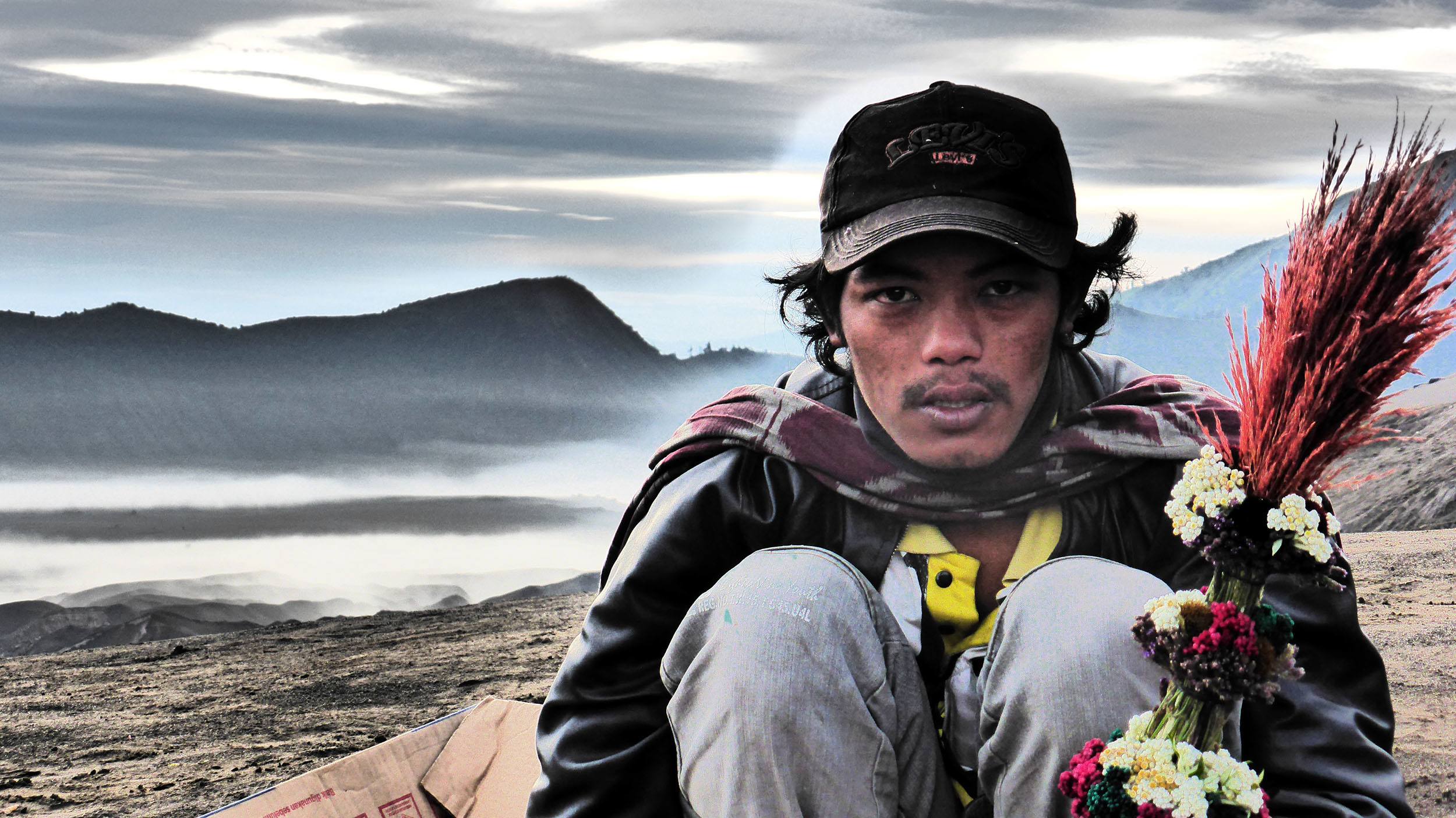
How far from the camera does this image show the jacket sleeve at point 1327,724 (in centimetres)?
153

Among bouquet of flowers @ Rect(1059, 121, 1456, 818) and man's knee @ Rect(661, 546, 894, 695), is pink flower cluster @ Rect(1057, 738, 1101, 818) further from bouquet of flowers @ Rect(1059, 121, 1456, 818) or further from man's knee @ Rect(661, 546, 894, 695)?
man's knee @ Rect(661, 546, 894, 695)

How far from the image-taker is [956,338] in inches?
64.9

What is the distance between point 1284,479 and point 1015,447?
47 centimetres

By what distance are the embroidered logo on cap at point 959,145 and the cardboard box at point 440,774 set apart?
54.5 inches

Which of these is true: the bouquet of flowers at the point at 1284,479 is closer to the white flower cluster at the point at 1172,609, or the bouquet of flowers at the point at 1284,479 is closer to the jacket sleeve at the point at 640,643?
the white flower cluster at the point at 1172,609

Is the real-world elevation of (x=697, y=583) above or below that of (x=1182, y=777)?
above

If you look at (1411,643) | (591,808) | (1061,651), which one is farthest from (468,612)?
(1061,651)

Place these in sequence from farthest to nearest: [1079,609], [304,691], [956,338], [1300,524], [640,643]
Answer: [304,691] < [640,643] < [956,338] < [1079,609] < [1300,524]

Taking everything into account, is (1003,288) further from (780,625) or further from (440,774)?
(440,774)

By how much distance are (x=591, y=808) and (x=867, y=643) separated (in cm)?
48

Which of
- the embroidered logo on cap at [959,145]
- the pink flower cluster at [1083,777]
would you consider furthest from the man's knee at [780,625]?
the embroidered logo on cap at [959,145]

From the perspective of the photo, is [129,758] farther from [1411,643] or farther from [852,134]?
[1411,643]

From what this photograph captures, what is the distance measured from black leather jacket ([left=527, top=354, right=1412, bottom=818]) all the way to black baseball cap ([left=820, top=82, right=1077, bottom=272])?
0.32 metres

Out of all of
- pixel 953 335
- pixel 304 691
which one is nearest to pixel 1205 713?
pixel 953 335
